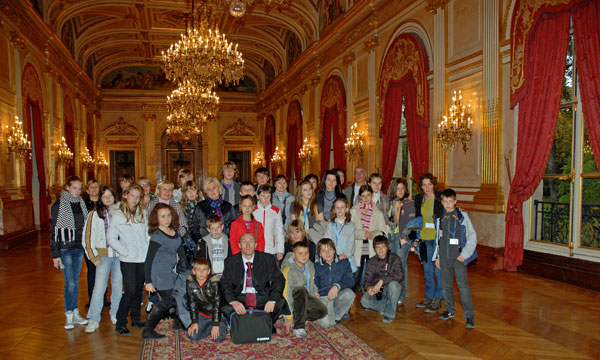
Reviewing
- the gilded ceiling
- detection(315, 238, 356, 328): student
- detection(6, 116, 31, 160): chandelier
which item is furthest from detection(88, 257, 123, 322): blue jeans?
the gilded ceiling

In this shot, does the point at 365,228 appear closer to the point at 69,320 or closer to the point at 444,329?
the point at 444,329

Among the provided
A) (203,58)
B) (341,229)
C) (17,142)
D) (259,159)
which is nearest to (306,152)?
(203,58)

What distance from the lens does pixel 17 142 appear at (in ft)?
33.0

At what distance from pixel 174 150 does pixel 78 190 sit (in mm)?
20134

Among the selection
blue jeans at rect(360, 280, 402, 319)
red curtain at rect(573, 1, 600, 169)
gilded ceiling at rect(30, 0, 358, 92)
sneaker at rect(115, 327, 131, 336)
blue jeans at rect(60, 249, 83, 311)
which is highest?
gilded ceiling at rect(30, 0, 358, 92)

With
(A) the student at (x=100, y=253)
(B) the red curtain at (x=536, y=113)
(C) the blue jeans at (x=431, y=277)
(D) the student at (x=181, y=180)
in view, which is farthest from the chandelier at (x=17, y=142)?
(B) the red curtain at (x=536, y=113)

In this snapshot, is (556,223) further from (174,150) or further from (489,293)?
(174,150)

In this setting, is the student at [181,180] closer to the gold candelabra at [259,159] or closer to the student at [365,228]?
the student at [365,228]

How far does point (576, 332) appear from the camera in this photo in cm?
412

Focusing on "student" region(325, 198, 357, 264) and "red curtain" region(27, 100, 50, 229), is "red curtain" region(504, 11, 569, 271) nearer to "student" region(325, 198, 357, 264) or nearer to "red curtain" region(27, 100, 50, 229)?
"student" region(325, 198, 357, 264)

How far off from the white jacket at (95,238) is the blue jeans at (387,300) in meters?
2.93

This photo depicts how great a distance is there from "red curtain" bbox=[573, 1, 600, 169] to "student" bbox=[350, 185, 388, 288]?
2.92m

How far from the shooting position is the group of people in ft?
13.8

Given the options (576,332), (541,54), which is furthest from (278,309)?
(541,54)
